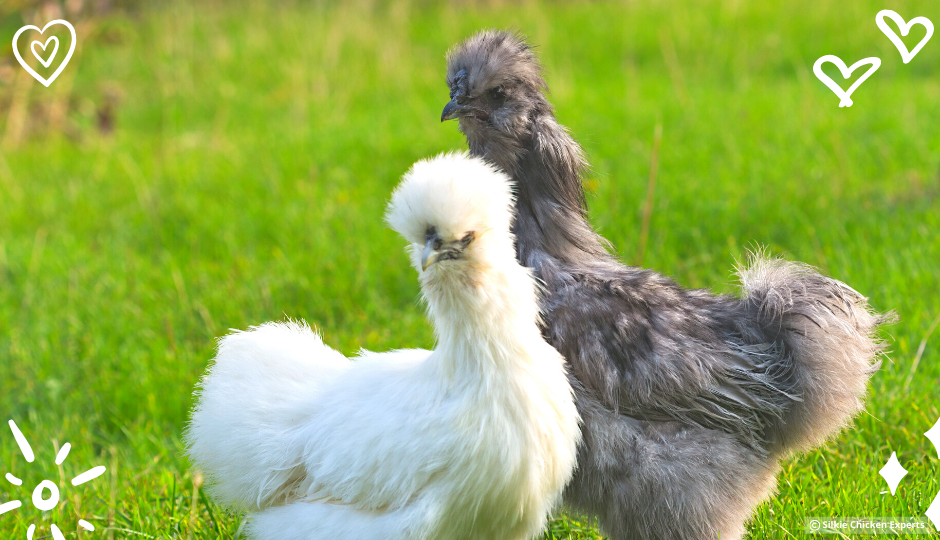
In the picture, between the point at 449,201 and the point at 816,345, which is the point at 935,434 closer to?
the point at 816,345

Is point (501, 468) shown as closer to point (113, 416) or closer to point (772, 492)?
point (772, 492)

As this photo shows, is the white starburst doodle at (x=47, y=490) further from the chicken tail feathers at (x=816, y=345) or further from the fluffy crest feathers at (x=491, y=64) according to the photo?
the chicken tail feathers at (x=816, y=345)

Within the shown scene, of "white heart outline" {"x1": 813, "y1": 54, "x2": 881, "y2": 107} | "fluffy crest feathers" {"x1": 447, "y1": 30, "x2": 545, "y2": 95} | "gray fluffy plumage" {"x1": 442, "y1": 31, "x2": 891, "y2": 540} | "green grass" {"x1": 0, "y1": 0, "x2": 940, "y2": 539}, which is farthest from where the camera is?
"white heart outline" {"x1": 813, "y1": 54, "x2": 881, "y2": 107}

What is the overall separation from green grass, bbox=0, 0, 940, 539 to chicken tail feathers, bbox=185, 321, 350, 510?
47 cm

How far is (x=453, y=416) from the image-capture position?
2.63 metres

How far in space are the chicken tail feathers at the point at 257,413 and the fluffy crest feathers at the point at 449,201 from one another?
87 cm

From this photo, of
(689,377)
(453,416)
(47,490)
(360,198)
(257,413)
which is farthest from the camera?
(360,198)

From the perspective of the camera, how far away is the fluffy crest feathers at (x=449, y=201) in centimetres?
252

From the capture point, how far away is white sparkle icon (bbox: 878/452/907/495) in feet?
11.6

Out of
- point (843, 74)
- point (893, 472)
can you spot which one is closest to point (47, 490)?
point (893, 472)

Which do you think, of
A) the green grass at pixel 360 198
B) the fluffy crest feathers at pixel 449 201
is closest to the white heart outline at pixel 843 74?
the green grass at pixel 360 198

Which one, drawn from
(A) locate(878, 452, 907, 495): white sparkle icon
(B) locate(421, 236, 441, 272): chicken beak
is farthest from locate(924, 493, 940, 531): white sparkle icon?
(B) locate(421, 236, 441, 272): chicken beak

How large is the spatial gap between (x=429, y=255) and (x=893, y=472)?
7.30 feet

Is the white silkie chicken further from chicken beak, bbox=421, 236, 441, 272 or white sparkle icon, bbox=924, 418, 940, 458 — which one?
white sparkle icon, bbox=924, 418, 940, 458
